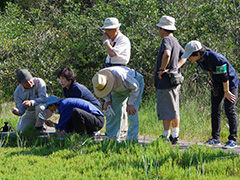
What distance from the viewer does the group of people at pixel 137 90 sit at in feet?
16.7

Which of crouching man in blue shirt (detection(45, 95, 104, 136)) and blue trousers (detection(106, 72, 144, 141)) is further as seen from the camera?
crouching man in blue shirt (detection(45, 95, 104, 136))

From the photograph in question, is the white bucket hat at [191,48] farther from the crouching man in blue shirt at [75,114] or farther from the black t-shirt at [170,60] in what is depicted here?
the crouching man in blue shirt at [75,114]

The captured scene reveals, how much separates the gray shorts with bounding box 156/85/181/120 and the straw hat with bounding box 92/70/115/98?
910mm

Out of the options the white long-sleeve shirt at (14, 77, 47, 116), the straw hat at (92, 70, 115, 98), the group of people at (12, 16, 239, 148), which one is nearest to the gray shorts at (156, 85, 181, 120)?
the group of people at (12, 16, 239, 148)

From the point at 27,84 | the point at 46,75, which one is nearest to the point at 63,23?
the point at 46,75

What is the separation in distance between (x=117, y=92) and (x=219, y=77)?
1.56 m

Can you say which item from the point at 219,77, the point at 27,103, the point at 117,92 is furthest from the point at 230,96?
the point at 27,103

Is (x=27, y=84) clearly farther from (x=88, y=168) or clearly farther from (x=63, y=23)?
(x=63, y=23)

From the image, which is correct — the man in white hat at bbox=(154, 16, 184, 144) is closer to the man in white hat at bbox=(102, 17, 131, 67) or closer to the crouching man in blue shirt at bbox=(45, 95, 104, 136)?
the man in white hat at bbox=(102, 17, 131, 67)

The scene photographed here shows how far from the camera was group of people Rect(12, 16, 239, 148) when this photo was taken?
5.08 meters

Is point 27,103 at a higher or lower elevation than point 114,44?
lower

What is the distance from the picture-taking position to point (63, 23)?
1041 cm

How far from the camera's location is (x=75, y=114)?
5.46m

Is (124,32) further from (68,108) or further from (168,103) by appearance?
(168,103)
